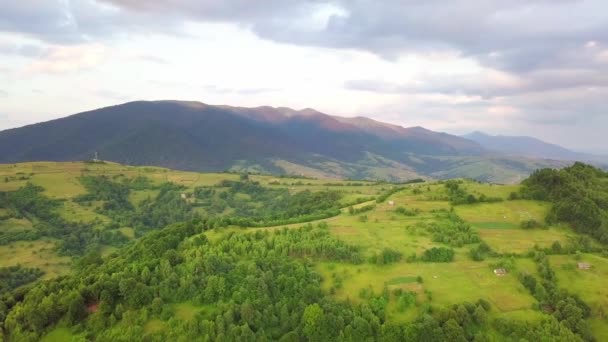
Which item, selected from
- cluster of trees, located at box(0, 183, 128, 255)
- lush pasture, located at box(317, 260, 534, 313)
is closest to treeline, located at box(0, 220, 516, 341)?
lush pasture, located at box(317, 260, 534, 313)

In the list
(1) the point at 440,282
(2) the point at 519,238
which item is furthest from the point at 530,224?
(1) the point at 440,282

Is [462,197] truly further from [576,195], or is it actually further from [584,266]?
[584,266]

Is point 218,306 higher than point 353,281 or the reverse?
the reverse

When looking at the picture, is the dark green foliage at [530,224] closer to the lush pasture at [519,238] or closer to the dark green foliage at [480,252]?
the lush pasture at [519,238]

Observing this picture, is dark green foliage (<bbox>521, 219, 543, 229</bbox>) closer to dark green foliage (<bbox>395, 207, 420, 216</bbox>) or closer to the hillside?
the hillside

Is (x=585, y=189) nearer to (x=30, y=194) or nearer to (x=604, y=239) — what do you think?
(x=604, y=239)

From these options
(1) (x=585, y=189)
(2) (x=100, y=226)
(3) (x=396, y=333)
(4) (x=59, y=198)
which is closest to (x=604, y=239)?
(1) (x=585, y=189)

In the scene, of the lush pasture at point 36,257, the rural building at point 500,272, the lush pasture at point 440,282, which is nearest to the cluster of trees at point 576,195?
the rural building at point 500,272
